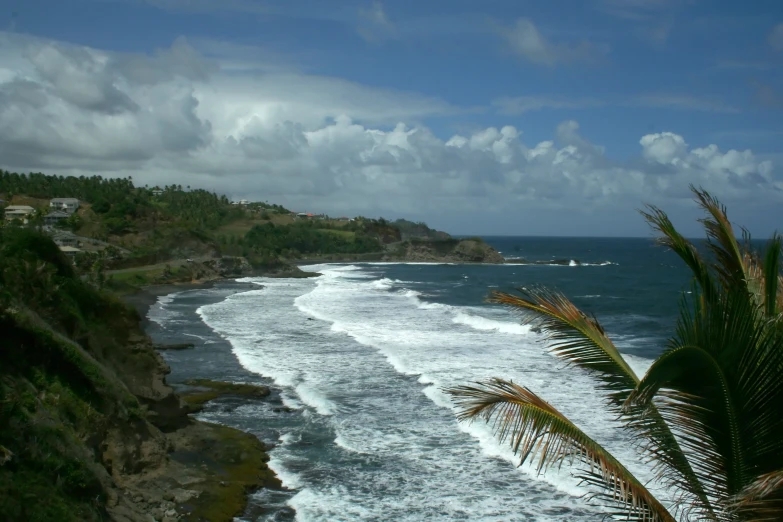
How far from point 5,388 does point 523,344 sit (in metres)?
24.4

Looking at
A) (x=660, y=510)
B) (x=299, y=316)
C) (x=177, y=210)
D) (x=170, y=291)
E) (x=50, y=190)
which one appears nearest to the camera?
(x=660, y=510)

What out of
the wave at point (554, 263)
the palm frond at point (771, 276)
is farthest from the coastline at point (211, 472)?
the wave at point (554, 263)

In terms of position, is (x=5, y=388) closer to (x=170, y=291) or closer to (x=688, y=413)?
(x=688, y=413)

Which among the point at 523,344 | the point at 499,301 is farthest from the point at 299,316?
the point at 499,301

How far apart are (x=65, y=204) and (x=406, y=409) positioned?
3771 inches

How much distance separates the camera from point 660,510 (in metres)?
5.52

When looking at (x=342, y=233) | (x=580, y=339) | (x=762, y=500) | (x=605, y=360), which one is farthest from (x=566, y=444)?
(x=342, y=233)

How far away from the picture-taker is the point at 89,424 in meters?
12.8

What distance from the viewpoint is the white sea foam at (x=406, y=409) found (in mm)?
13781

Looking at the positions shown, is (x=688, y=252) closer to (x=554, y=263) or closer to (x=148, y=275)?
(x=148, y=275)

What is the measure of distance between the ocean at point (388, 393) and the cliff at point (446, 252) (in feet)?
248

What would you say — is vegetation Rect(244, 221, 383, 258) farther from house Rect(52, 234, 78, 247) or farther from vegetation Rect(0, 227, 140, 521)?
vegetation Rect(0, 227, 140, 521)

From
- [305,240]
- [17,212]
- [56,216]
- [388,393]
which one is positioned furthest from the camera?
[305,240]

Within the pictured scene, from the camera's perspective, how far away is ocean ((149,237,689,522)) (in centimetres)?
1388
